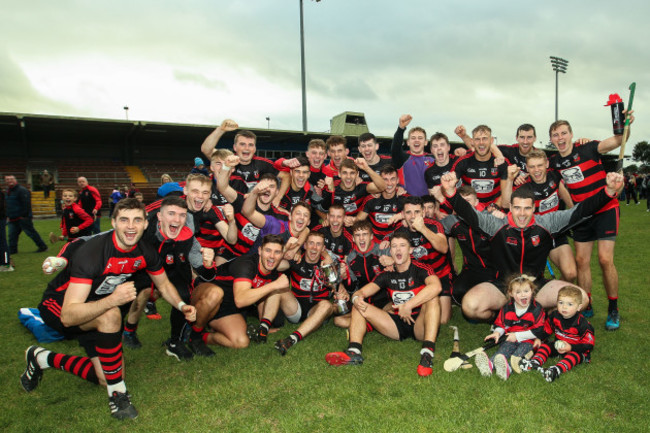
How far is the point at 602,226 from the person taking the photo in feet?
16.6

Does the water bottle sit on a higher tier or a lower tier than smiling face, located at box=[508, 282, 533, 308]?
higher

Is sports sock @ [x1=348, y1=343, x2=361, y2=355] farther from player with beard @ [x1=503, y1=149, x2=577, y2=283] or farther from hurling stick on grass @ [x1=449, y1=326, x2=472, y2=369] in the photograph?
player with beard @ [x1=503, y1=149, x2=577, y2=283]

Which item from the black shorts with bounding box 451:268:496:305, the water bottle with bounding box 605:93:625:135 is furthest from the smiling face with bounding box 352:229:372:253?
the water bottle with bounding box 605:93:625:135

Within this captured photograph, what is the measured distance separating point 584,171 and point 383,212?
8.69 ft

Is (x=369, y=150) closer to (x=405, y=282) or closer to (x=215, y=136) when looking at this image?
(x=215, y=136)

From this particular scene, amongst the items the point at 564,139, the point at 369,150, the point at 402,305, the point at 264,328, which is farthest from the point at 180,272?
the point at 564,139

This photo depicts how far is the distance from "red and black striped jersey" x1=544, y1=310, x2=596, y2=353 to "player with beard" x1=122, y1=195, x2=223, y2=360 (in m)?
3.54

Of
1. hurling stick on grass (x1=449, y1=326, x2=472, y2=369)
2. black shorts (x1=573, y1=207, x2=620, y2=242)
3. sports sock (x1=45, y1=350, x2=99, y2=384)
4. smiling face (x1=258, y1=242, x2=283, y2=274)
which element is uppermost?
black shorts (x1=573, y1=207, x2=620, y2=242)

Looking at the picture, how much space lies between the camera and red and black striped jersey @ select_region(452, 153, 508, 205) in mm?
5730

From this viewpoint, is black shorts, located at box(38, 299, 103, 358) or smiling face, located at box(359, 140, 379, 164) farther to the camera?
smiling face, located at box(359, 140, 379, 164)

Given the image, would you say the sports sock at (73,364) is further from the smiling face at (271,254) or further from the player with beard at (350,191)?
the player with beard at (350,191)

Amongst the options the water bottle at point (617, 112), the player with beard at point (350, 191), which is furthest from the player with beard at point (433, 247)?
the water bottle at point (617, 112)

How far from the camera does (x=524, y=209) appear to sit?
15.2 ft

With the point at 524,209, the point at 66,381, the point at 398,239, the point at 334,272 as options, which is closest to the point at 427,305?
the point at 398,239
